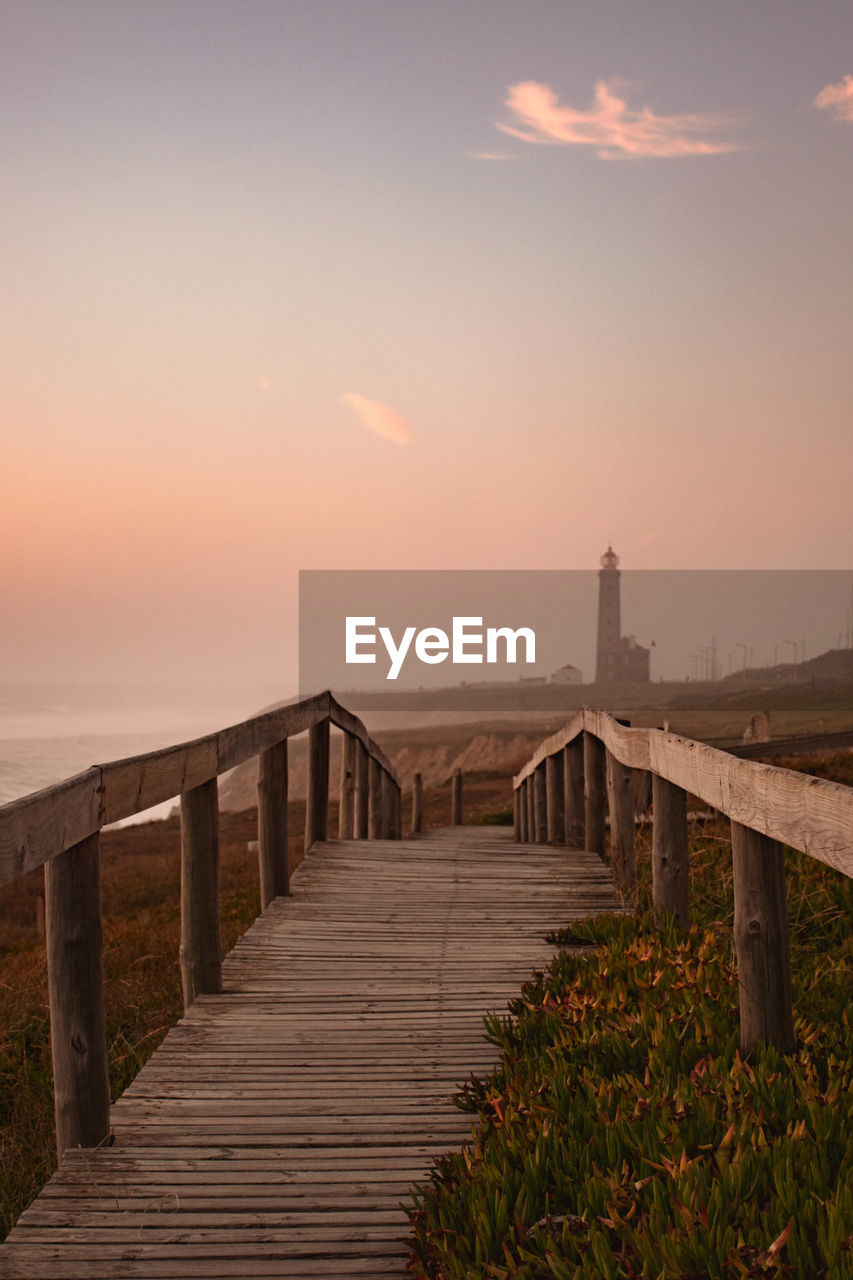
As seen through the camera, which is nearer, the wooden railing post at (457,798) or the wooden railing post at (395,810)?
the wooden railing post at (395,810)

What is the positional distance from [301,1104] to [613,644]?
14555cm

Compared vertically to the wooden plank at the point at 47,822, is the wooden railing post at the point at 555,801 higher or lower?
lower

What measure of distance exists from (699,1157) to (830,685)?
9753 centimetres

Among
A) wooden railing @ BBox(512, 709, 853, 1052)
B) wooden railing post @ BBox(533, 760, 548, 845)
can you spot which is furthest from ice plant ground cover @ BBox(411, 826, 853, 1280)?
wooden railing post @ BBox(533, 760, 548, 845)

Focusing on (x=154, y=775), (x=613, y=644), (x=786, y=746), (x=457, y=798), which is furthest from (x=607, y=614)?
(x=154, y=775)

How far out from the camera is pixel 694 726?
55250 mm

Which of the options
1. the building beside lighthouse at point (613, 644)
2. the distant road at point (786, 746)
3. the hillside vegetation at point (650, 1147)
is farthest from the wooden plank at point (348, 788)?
the building beside lighthouse at point (613, 644)

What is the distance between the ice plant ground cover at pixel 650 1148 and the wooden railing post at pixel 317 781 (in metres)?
3.78

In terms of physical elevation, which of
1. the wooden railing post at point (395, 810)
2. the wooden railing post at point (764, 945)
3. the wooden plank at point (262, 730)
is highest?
the wooden plank at point (262, 730)

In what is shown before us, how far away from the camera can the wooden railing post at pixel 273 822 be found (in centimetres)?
570

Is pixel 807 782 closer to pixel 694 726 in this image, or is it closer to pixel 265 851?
pixel 265 851

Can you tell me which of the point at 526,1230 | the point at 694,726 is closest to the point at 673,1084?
the point at 526,1230

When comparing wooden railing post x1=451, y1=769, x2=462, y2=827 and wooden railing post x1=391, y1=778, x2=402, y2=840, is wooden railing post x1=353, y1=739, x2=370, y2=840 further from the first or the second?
wooden railing post x1=451, y1=769, x2=462, y2=827

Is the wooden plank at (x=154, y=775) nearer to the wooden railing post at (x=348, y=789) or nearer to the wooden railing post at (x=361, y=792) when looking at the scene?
the wooden railing post at (x=348, y=789)
